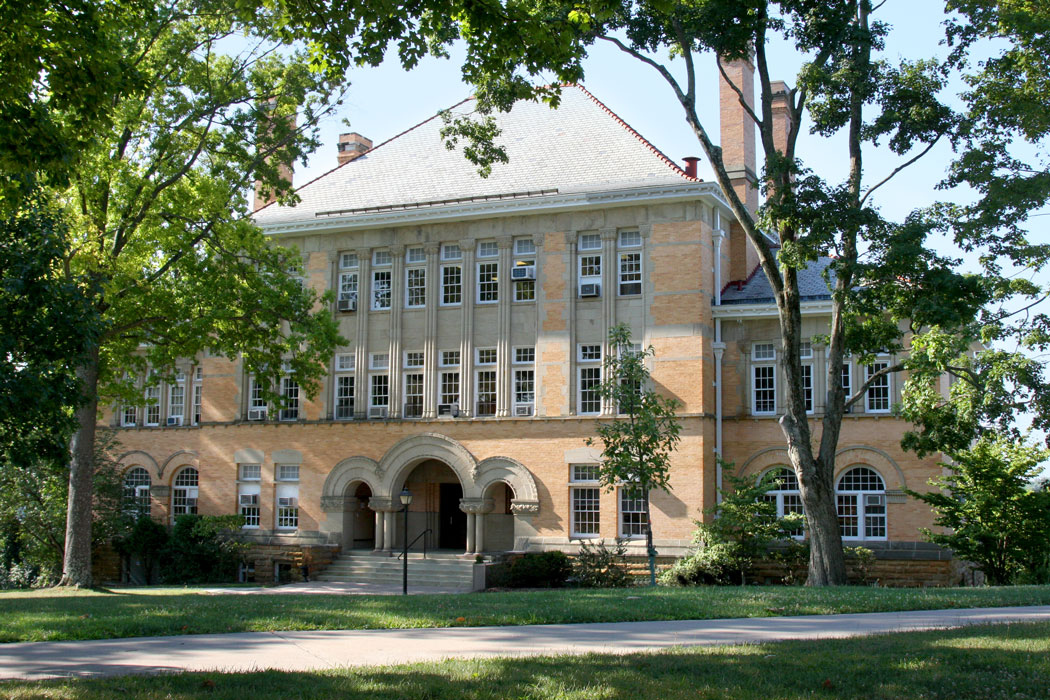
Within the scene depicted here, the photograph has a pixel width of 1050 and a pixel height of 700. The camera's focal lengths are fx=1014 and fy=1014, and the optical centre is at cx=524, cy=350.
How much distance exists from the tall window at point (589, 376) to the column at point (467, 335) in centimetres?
351

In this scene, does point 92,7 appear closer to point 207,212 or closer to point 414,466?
point 207,212

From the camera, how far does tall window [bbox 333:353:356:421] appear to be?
1321 inches

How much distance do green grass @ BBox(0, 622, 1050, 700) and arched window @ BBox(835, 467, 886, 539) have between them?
18.9 m

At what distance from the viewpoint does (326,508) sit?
108ft

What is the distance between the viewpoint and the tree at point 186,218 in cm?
2356

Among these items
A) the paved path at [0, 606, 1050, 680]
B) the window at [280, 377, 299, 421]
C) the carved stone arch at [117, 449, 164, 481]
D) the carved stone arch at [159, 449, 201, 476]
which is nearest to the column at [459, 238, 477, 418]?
the window at [280, 377, 299, 421]

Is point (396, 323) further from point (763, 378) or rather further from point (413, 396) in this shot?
point (763, 378)

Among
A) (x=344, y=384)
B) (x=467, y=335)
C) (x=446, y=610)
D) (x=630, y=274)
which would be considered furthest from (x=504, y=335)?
(x=446, y=610)

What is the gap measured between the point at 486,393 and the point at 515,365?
1.32 meters

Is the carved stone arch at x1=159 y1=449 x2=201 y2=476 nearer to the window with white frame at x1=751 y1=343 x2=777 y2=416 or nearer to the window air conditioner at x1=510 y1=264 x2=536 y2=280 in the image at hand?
the window air conditioner at x1=510 y1=264 x2=536 y2=280

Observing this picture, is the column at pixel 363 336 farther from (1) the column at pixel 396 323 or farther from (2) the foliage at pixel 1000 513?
(2) the foliage at pixel 1000 513

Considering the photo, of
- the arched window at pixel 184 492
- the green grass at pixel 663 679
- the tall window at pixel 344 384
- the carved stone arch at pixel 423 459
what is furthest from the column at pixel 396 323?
the green grass at pixel 663 679

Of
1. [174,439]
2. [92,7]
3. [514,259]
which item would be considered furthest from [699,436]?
[92,7]

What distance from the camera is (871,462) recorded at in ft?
92.8
